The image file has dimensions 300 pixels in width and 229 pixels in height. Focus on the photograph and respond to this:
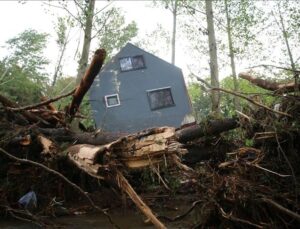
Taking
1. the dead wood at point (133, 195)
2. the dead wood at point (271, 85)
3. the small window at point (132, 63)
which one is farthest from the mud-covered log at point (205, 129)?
the small window at point (132, 63)

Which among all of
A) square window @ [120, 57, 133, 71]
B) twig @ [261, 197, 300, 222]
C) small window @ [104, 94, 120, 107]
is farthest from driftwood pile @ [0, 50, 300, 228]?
square window @ [120, 57, 133, 71]

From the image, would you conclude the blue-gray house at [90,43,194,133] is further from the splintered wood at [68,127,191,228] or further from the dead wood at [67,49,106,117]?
the splintered wood at [68,127,191,228]

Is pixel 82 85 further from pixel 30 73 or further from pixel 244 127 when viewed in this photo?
pixel 30 73

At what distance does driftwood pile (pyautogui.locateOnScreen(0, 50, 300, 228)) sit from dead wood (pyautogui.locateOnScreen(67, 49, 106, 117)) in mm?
20

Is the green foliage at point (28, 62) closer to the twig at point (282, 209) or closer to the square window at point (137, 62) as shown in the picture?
the square window at point (137, 62)

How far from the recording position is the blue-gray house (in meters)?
17.5

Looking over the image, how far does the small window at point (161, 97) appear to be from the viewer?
17719mm

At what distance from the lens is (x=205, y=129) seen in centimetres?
626

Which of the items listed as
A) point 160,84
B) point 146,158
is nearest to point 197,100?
point 160,84

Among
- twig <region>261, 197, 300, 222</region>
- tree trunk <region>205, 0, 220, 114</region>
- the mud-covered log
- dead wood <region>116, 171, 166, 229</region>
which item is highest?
tree trunk <region>205, 0, 220, 114</region>

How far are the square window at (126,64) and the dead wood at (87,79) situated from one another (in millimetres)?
11902

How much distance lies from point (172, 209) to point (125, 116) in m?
11.4

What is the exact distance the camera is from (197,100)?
33.2 metres

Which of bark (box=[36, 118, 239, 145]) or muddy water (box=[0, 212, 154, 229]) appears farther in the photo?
bark (box=[36, 118, 239, 145])
